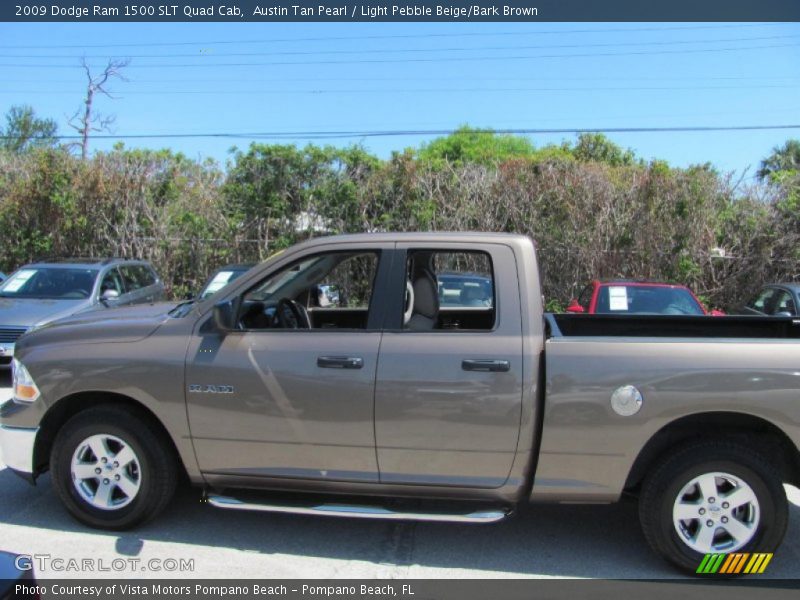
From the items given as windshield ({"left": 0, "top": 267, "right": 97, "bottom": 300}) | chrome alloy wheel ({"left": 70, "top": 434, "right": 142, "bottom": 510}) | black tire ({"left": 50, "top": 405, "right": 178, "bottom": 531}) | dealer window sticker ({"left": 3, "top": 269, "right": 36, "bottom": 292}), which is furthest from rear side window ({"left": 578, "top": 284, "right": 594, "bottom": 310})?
dealer window sticker ({"left": 3, "top": 269, "right": 36, "bottom": 292})

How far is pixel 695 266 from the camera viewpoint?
14.6 metres

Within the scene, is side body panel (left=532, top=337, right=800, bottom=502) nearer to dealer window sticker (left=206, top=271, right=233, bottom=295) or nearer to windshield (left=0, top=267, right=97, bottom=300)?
dealer window sticker (left=206, top=271, right=233, bottom=295)

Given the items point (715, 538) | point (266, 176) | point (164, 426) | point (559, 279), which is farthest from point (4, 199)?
point (715, 538)

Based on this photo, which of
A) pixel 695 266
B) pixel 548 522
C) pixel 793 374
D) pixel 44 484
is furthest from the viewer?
pixel 695 266

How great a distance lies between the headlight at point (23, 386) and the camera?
4.12 metres

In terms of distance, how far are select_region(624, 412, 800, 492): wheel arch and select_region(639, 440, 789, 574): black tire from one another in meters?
0.07

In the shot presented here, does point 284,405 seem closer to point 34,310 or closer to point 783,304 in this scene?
point 34,310

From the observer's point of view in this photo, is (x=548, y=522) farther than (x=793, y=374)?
Yes

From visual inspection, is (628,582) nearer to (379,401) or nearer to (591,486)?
(591,486)

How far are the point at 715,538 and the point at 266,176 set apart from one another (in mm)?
13505

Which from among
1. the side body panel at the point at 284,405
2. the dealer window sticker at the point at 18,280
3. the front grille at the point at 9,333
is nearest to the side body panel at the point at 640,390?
the side body panel at the point at 284,405

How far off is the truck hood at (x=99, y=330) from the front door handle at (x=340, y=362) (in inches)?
44.1

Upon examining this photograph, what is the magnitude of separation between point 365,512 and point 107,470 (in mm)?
1645

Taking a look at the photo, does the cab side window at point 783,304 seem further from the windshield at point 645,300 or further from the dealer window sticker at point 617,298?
the dealer window sticker at point 617,298
